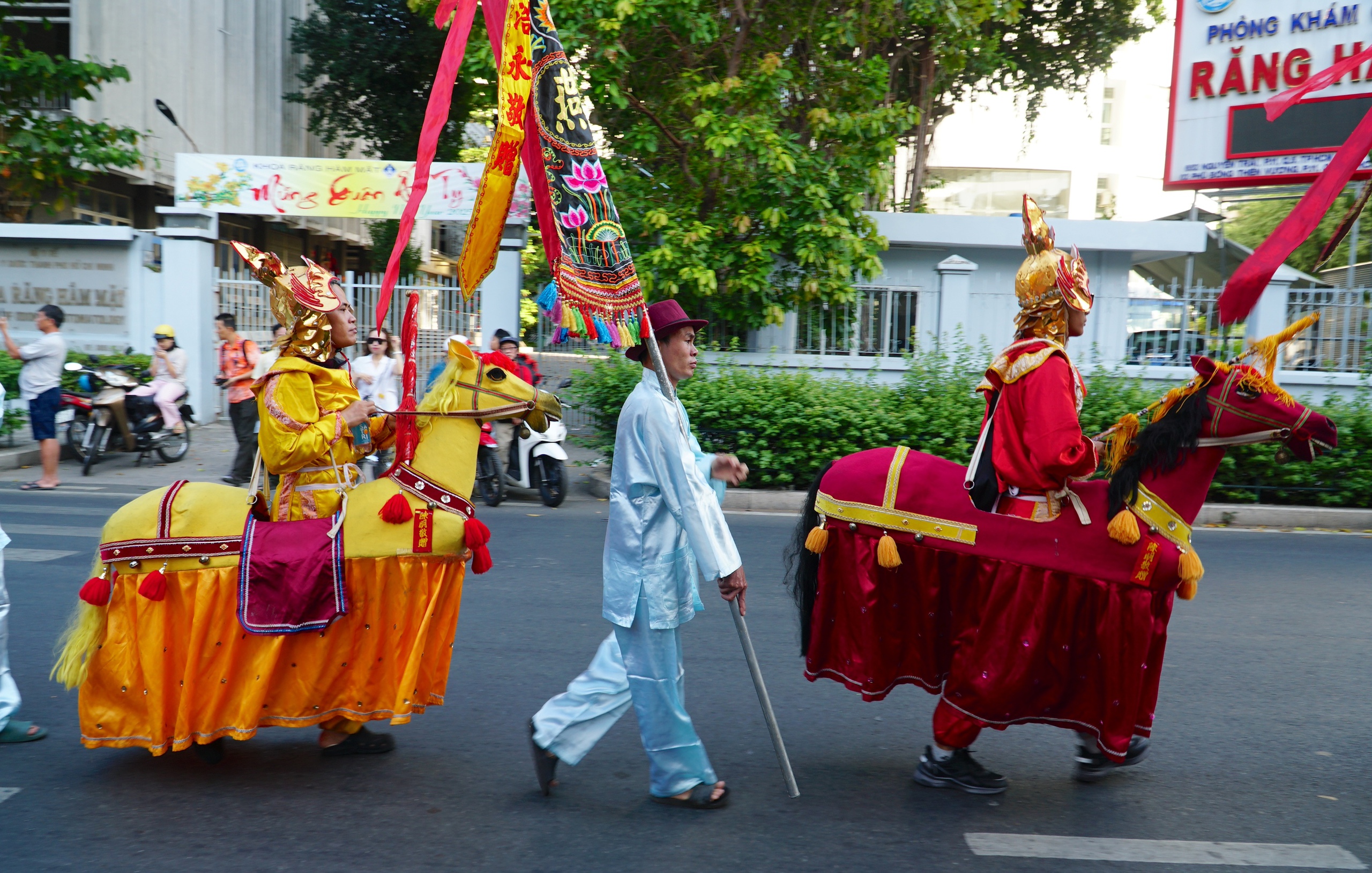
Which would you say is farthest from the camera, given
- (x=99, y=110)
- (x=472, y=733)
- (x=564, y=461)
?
(x=99, y=110)

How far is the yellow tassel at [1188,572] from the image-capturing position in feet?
11.6

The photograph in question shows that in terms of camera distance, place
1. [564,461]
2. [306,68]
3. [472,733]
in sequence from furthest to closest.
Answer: [306,68]
[564,461]
[472,733]

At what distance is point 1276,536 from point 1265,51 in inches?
348

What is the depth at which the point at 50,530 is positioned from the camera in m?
7.91

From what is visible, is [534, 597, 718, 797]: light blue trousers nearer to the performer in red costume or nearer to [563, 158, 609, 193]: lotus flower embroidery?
the performer in red costume

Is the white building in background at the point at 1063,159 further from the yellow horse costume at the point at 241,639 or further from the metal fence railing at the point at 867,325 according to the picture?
the yellow horse costume at the point at 241,639

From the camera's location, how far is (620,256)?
3518mm

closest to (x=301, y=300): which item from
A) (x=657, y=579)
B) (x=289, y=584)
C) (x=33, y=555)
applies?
(x=289, y=584)

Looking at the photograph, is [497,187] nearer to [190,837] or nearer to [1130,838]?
[190,837]

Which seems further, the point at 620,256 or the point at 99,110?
the point at 99,110

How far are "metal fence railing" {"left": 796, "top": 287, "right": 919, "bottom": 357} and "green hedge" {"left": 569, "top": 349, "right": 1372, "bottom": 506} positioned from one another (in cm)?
271

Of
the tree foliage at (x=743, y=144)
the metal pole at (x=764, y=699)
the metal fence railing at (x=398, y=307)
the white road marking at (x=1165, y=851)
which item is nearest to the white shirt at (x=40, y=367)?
the metal fence railing at (x=398, y=307)

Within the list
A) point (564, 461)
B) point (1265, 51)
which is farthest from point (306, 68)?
point (1265, 51)

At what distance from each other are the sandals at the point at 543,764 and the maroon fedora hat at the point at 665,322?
135cm
